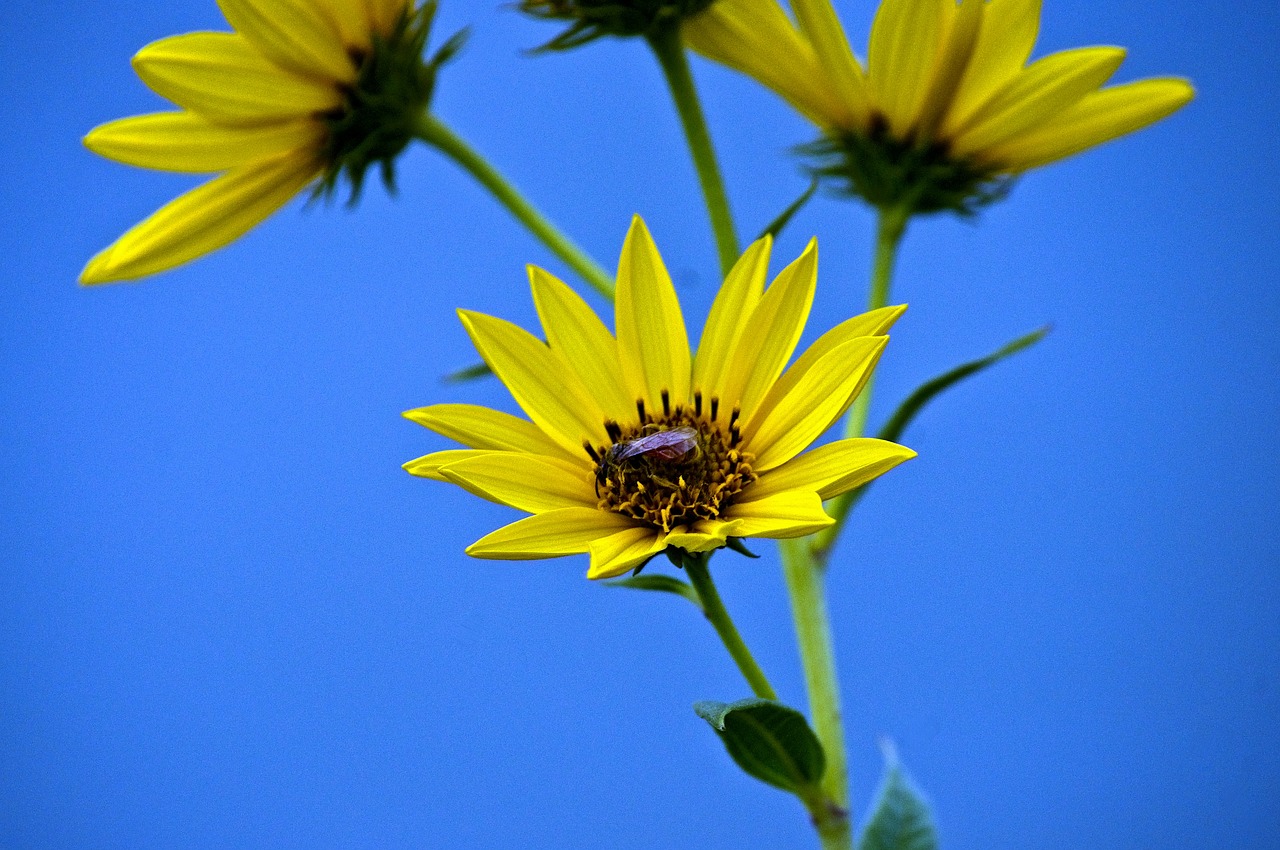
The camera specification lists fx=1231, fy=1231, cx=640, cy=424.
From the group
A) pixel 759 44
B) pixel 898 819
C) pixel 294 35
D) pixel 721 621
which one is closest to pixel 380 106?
pixel 294 35

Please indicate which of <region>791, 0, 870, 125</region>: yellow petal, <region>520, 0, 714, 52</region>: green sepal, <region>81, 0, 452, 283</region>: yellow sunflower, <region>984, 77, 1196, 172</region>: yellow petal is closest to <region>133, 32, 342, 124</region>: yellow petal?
<region>81, 0, 452, 283</region>: yellow sunflower

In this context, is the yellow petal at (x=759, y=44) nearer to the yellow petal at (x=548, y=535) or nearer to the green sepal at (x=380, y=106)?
the green sepal at (x=380, y=106)

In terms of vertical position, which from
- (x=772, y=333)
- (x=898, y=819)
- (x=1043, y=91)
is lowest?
(x=898, y=819)

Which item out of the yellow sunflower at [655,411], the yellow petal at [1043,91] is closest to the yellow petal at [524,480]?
the yellow sunflower at [655,411]

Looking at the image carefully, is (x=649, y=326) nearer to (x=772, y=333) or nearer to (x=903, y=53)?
(x=772, y=333)

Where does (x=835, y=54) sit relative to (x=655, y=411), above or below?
above

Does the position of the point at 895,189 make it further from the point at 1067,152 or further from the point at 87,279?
the point at 87,279
